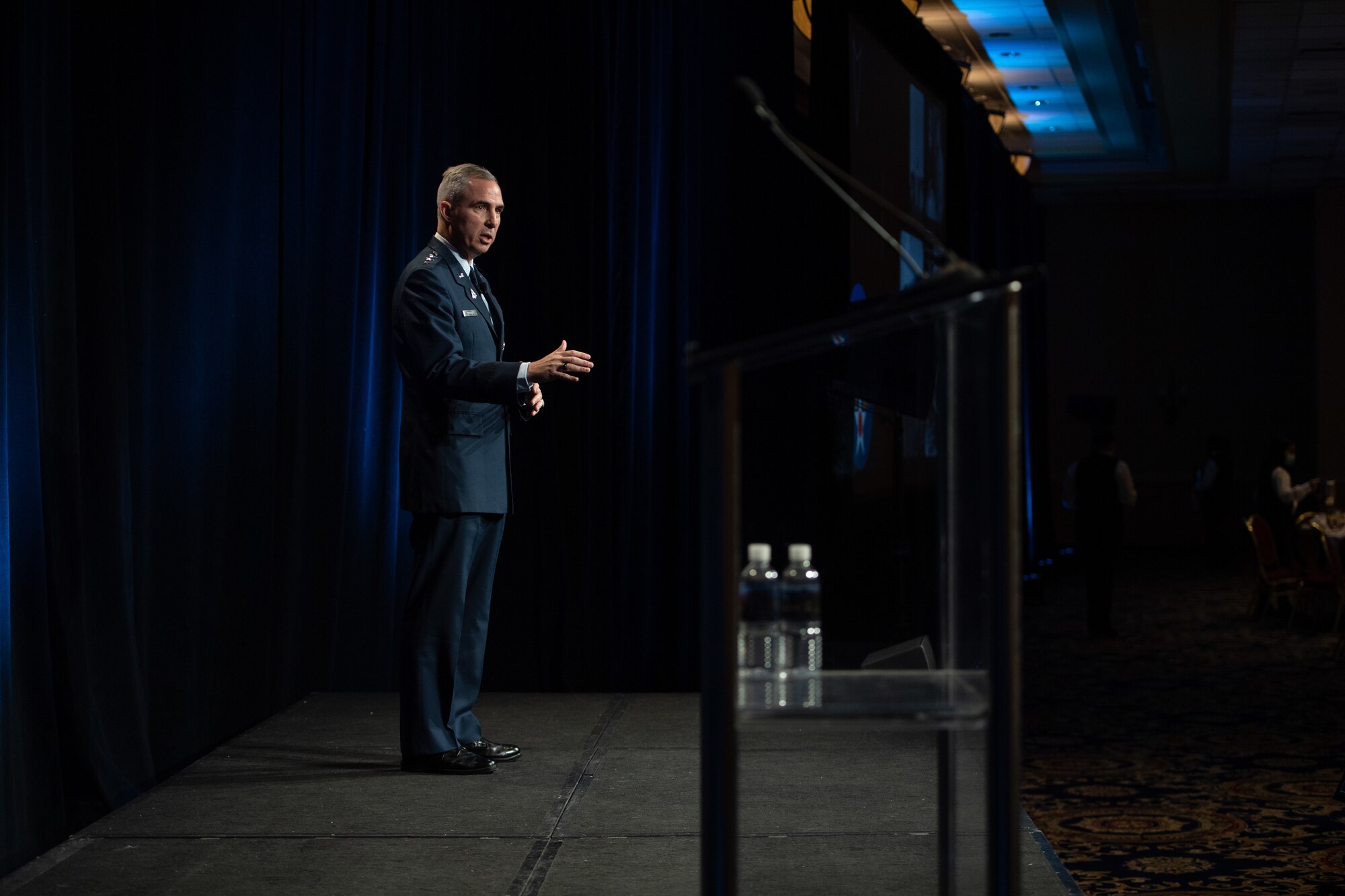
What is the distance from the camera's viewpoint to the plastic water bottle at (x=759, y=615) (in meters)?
1.87

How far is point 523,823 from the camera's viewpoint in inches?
124

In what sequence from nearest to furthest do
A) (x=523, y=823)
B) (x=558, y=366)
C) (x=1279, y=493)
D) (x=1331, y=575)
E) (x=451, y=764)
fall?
(x=523, y=823)
(x=558, y=366)
(x=451, y=764)
(x=1331, y=575)
(x=1279, y=493)

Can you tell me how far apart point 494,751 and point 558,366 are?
3.70 ft

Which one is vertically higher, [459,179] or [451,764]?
[459,179]

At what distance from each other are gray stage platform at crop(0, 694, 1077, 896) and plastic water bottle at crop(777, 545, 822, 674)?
898 millimetres

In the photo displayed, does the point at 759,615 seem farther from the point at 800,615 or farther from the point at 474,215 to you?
the point at 474,215

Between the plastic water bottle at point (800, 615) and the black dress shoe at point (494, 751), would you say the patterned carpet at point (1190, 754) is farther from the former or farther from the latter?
the plastic water bottle at point (800, 615)

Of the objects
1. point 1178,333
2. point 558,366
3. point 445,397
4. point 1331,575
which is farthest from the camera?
point 1178,333

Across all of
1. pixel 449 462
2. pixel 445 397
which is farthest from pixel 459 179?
pixel 449 462

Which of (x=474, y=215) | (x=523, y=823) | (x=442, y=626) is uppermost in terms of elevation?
(x=474, y=215)

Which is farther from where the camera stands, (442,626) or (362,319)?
(362,319)

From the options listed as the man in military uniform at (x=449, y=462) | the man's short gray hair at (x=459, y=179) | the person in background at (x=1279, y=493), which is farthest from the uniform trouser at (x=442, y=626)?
the person in background at (x=1279, y=493)

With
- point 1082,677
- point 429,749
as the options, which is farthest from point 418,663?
point 1082,677

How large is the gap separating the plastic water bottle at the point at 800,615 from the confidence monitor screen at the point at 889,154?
3391 millimetres
